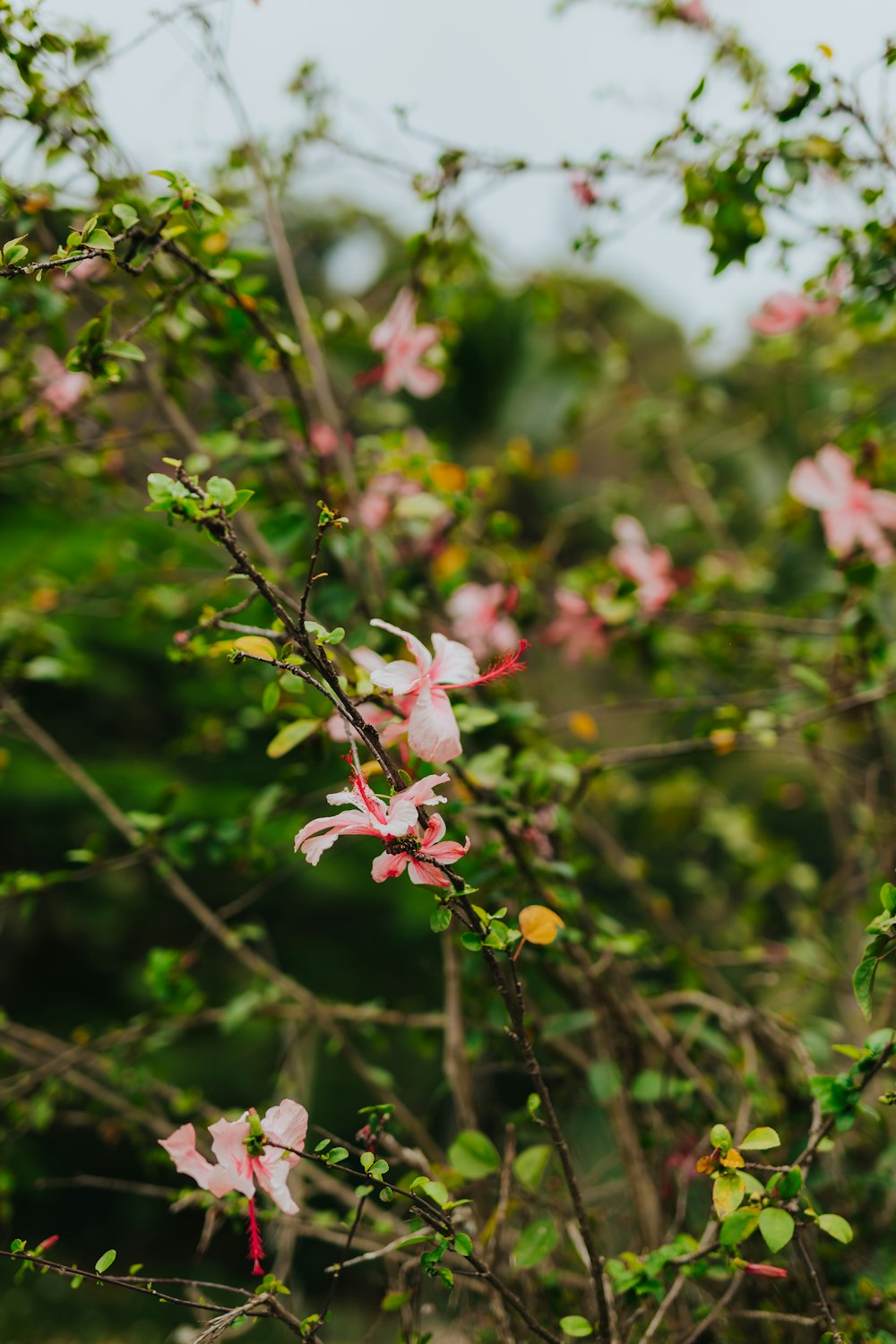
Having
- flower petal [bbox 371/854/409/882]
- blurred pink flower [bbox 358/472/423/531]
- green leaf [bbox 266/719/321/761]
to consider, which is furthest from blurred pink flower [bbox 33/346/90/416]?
flower petal [bbox 371/854/409/882]

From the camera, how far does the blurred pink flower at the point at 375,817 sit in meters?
0.58

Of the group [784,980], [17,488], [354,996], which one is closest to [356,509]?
Result: [17,488]

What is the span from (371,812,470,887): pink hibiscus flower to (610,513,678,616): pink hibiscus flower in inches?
36.0

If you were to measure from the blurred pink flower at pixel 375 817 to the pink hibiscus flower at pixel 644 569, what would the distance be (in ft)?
3.05

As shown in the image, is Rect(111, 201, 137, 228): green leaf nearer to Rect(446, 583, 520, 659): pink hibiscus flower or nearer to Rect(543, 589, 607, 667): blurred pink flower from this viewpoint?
Rect(446, 583, 520, 659): pink hibiscus flower

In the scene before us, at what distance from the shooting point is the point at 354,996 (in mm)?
2926

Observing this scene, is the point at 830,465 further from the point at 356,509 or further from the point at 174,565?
the point at 174,565

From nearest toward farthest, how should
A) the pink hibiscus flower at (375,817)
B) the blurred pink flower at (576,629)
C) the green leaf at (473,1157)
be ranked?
the pink hibiscus flower at (375,817), the green leaf at (473,1157), the blurred pink flower at (576,629)

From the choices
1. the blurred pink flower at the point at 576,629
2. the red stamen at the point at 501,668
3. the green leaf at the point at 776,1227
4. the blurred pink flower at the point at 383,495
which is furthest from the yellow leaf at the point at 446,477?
the green leaf at the point at 776,1227

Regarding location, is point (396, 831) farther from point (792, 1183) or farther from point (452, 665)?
point (792, 1183)

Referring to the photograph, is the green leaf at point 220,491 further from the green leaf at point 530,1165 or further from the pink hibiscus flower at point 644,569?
the pink hibiscus flower at point 644,569

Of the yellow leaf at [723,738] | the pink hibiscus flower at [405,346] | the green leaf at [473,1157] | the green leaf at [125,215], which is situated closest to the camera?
the green leaf at [125,215]

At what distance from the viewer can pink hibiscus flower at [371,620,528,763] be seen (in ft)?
2.09

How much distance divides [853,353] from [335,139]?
108 cm
